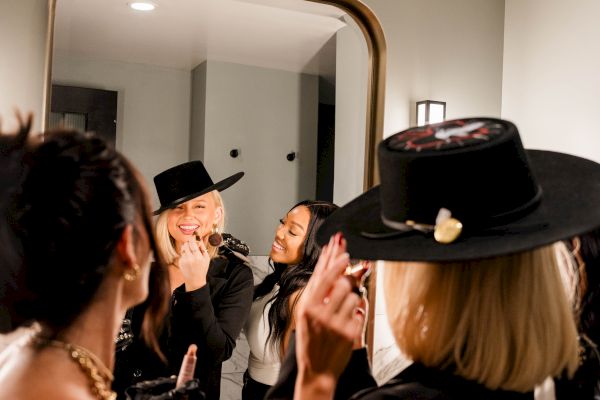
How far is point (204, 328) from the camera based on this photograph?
1342 millimetres

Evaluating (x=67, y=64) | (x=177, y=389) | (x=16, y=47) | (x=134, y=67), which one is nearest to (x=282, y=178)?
(x=134, y=67)

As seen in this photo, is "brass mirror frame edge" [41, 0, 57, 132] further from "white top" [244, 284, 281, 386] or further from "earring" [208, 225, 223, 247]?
"white top" [244, 284, 281, 386]

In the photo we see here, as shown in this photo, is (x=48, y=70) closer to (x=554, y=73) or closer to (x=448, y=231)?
(x=448, y=231)

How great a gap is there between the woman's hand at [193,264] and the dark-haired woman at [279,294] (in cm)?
21

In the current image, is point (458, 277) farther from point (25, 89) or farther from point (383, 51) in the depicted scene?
point (383, 51)

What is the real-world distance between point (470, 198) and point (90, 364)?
1.45 ft

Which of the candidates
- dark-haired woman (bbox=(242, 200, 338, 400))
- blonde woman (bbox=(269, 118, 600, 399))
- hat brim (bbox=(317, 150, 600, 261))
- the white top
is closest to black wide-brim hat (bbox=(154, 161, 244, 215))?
dark-haired woman (bbox=(242, 200, 338, 400))

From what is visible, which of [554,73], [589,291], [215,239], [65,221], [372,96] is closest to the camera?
[65,221]

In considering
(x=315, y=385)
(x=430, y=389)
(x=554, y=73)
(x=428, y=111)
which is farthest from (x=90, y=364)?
(x=554, y=73)

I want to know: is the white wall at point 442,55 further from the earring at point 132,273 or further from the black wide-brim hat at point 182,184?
the earring at point 132,273

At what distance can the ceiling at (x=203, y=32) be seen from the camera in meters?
1.41

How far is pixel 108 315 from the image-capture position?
66 centimetres

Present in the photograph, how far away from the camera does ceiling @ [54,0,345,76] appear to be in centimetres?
141

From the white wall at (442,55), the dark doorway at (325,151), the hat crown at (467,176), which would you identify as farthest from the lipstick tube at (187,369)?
the white wall at (442,55)
